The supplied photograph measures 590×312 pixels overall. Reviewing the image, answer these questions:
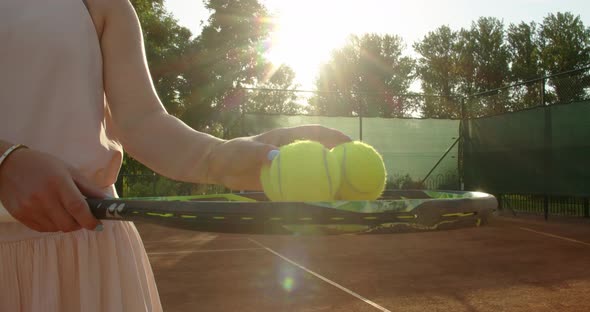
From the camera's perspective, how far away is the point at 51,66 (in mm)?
1123

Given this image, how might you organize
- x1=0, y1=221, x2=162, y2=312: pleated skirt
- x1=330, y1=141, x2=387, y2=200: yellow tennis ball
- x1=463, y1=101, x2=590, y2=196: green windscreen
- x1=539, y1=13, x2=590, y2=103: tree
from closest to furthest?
x1=0, y1=221, x2=162, y2=312: pleated skirt → x1=330, y1=141, x2=387, y2=200: yellow tennis ball → x1=463, y1=101, x2=590, y2=196: green windscreen → x1=539, y1=13, x2=590, y2=103: tree

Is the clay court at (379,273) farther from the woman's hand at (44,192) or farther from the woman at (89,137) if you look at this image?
the woman's hand at (44,192)

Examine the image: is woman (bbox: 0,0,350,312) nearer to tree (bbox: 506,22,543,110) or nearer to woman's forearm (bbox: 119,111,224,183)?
woman's forearm (bbox: 119,111,224,183)

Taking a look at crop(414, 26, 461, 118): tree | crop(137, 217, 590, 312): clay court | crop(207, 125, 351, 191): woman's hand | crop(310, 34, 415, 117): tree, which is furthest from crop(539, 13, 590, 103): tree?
crop(207, 125, 351, 191): woman's hand

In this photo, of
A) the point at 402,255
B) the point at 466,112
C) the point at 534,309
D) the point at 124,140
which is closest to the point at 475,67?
the point at 466,112

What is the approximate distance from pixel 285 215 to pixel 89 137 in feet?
1.97

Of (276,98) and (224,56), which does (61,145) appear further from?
(224,56)

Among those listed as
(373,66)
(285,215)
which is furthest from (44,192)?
(373,66)

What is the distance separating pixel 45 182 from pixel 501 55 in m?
34.1

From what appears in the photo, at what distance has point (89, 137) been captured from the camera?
3.69ft

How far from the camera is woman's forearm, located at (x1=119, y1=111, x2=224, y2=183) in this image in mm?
1235

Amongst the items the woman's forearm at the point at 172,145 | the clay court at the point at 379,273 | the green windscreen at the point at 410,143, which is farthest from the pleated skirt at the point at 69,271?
the green windscreen at the point at 410,143

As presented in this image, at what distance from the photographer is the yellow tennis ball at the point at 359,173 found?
114 centimetres

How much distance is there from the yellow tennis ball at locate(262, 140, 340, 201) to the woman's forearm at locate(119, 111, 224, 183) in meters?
0.21
